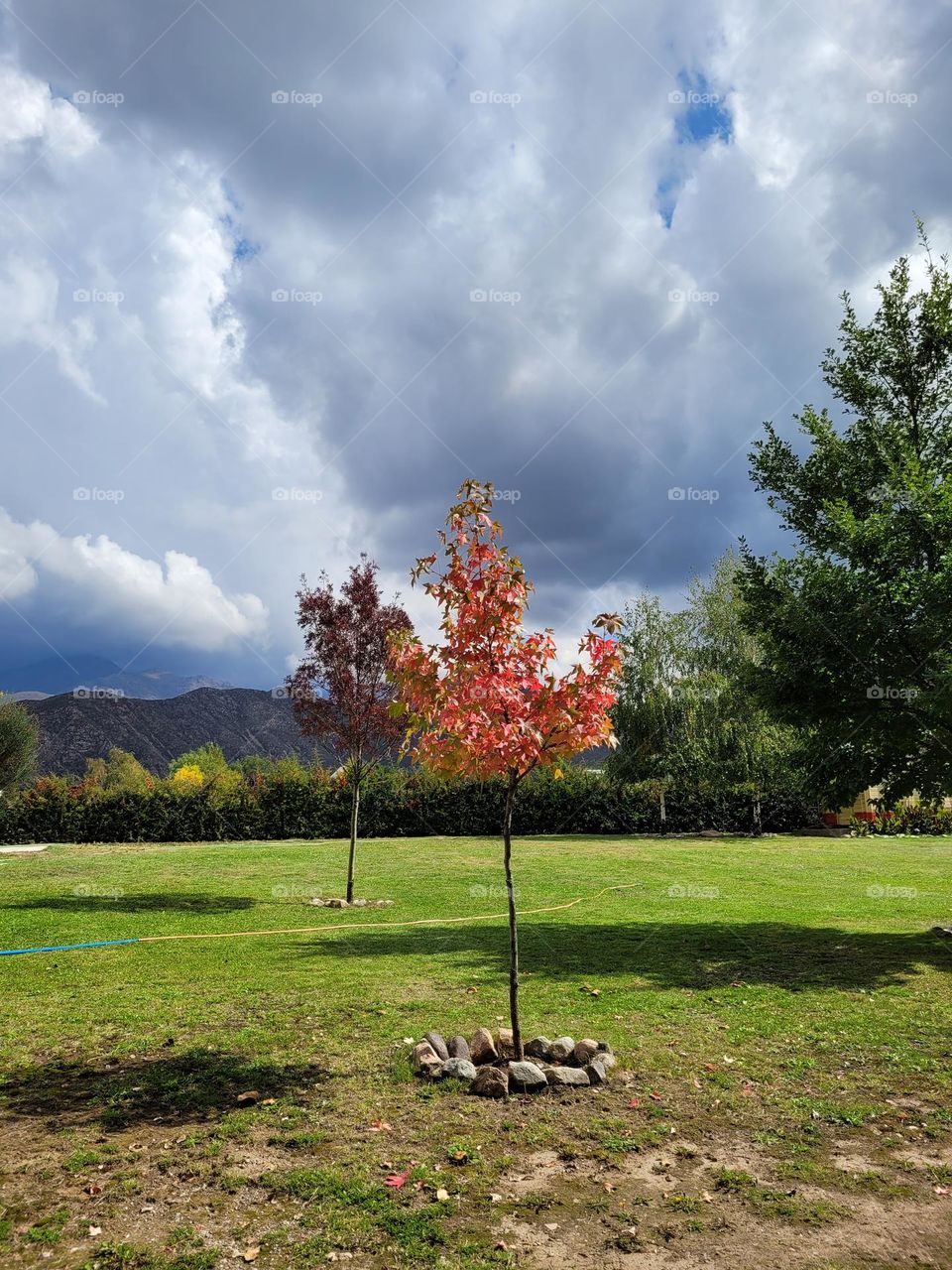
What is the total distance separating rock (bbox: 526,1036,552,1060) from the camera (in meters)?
6.40

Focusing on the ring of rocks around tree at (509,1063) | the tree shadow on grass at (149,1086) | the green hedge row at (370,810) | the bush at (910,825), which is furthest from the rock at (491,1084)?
the bush at (910,825)

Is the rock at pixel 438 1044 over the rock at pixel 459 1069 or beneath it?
over

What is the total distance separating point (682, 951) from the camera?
35.8 feet

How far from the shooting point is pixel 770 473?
1436 cm

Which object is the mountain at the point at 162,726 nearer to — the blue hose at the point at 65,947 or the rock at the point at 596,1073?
the blue hose at the point at 65,947

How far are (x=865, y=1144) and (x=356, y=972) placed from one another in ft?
19.3

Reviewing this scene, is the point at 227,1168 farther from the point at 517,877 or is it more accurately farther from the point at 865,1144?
the point at 517,877

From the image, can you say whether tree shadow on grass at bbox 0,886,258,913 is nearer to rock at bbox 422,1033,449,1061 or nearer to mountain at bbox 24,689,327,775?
rock at bbox 422,1033,449,1061

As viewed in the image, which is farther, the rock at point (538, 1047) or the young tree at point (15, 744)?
the young tree at point (15, 744)
